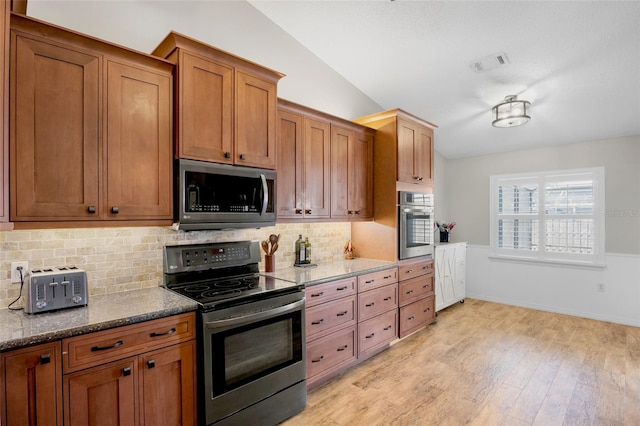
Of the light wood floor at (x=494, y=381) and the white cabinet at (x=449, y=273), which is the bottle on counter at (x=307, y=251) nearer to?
the light wood floor at (x=494, y=381)

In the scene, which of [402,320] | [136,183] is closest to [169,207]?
[136,183]

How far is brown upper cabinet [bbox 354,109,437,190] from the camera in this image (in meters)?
3.64

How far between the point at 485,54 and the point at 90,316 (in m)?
3.72

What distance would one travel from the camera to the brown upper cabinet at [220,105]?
2152mm

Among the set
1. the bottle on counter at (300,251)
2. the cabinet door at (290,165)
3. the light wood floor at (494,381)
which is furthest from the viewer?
the bottle on counter at (300,251)

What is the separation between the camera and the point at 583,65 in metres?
3.14

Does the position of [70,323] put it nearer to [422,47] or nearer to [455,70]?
[422,47]

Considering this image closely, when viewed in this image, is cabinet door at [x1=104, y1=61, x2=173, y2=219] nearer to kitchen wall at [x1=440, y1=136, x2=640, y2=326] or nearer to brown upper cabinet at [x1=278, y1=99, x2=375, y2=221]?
brown upper cabinet at [x1=278, y1=99, x2=375, y2=221]

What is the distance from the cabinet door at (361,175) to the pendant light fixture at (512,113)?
1.42 meters

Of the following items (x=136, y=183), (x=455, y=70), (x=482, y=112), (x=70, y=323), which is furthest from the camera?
(x=482, y=112)

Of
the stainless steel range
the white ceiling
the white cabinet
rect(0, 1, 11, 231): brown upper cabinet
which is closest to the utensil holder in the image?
the stainless steel range

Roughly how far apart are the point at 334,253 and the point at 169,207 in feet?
6.62

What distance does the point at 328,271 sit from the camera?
3.03 meters

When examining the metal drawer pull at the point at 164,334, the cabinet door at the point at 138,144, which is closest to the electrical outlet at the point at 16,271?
the cabinet door at the point at 138,144
